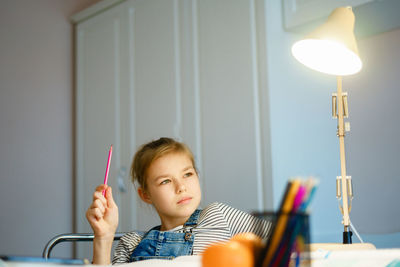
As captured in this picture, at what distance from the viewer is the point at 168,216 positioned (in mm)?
1336

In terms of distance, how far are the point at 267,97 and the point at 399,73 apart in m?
0.53

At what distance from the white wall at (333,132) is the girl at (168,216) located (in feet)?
2.19

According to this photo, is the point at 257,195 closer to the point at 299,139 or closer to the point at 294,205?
the point at 299,139

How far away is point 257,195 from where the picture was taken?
1979mm

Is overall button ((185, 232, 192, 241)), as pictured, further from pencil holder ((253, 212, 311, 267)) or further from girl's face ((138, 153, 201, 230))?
pencil holder ((253, 212, 311, 267))

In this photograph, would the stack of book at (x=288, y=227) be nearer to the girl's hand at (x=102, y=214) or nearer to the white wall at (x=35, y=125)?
the girl's hand at (x=102, y=214)

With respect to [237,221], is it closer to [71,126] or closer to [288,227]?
[288,227]

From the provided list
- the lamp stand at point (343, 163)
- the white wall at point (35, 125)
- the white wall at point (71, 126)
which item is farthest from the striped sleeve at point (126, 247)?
the white wall at point (35, 125)

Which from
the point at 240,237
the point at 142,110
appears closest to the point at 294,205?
the point at 240,237

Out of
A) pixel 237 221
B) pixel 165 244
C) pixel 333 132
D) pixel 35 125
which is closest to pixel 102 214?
pixel 165 244

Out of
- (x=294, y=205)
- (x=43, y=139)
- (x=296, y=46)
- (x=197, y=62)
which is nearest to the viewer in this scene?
(x=294, y=205)

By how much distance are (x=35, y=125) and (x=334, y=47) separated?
2268 millimetres

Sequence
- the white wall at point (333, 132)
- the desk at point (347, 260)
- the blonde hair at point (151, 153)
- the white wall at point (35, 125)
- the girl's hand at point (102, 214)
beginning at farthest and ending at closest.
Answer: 1. the white wall at point (35, 125)
2. the white wall at point (333, 132)
3. the blonde hair at point (151, 153)
4. the girl's hand at point (102, 214)
5. the desk at point (347, 260)

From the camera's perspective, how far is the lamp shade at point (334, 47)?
1157 millimetres
